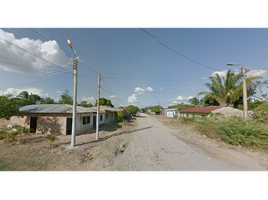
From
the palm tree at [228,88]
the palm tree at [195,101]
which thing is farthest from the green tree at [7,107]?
the palm tree at [195,101]

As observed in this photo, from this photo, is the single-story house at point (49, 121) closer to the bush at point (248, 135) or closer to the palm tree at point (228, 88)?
the bush at point (248, 135)

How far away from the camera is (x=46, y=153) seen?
5.02 metres

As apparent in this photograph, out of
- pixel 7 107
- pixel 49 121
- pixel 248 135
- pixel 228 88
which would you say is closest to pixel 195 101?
pixel 228 88

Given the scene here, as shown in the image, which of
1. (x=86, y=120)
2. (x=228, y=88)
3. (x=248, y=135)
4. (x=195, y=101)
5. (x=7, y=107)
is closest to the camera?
(x=248, y=135)

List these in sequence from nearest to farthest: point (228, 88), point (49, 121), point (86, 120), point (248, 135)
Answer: point (248, 135)
point (49, 121)
point (86, 120)
point (228, 88)

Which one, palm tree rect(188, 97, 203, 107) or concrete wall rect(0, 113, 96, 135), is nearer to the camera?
concrete wall rect(0, 113, 96, 135)

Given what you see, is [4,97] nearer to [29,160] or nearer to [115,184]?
[29,160]

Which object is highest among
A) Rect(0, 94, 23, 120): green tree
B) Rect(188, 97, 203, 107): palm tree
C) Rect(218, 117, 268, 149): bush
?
Rect(188, 97, 203, 107): palm tree

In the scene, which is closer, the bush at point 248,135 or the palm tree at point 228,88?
the bush at point 248,135

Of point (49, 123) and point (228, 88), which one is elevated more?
point (228, 88)

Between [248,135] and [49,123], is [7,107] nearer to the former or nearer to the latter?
[49,123]

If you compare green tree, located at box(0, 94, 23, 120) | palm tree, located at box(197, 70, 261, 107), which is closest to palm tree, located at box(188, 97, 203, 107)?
palm tree, located at box(197, 70, 261, 107)

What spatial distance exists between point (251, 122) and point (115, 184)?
10566mm

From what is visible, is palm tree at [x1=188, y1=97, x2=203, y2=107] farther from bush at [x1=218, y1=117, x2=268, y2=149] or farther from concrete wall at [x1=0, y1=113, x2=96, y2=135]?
concrete wall at [x1=0, y1=113, x2=96, y2=135]
